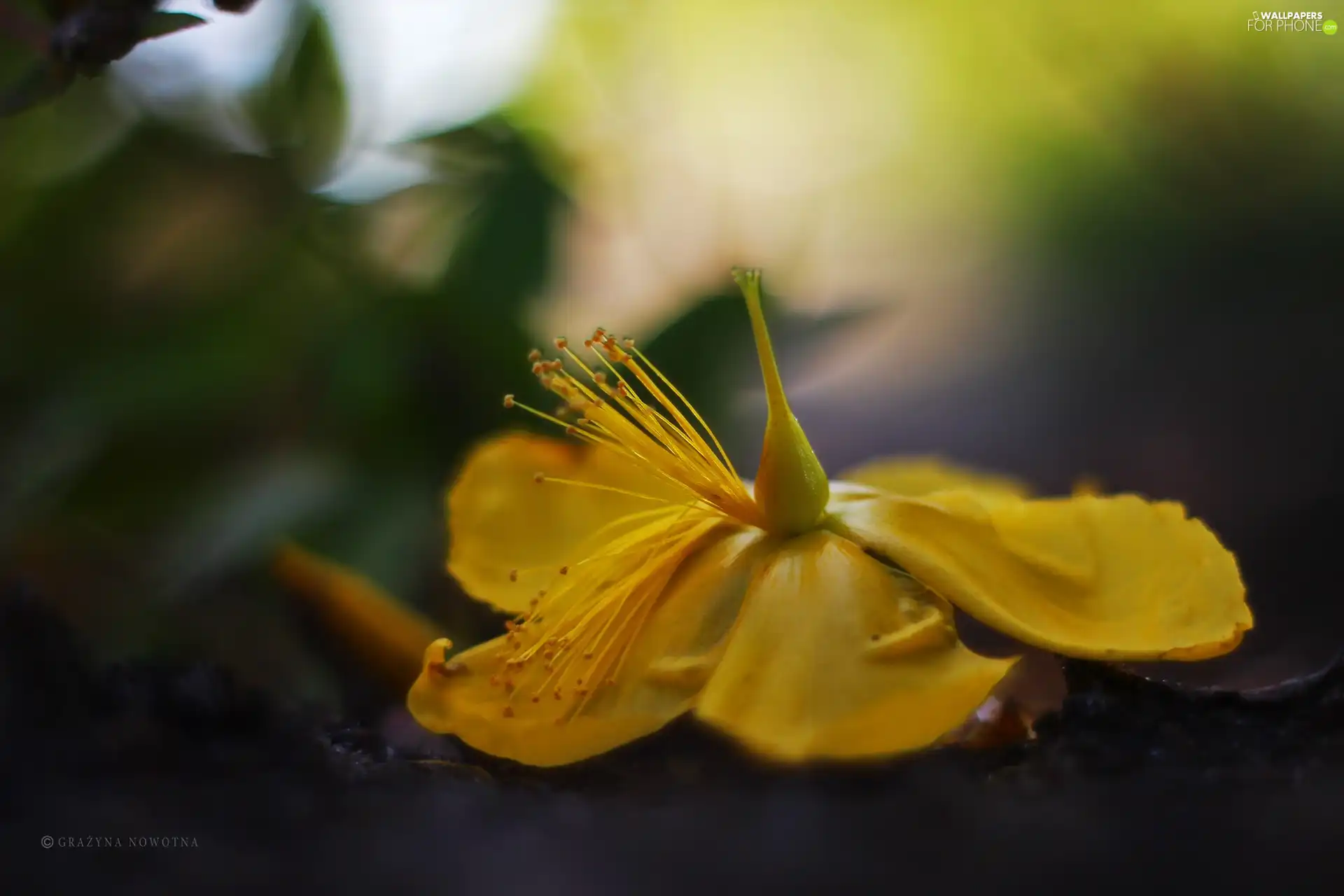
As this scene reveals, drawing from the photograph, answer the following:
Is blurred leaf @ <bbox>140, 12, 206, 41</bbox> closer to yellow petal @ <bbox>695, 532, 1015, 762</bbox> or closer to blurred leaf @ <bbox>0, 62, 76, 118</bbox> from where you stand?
blurred leaf @ <bbox>0, 62, 76, 118</bbox>

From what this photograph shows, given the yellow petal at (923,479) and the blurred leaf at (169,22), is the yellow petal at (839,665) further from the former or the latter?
the blurred leaf at (169,22)

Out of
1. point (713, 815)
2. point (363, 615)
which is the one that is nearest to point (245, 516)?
point (363, 615)

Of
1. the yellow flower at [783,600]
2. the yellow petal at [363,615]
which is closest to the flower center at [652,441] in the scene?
the yellow flower at [783,600]

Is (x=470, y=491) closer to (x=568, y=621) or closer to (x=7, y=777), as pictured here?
(x=568, y=621)

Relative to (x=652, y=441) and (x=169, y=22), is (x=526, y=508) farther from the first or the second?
(x=169, y=22)

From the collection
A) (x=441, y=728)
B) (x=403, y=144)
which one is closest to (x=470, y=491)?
(x=441, y=728)

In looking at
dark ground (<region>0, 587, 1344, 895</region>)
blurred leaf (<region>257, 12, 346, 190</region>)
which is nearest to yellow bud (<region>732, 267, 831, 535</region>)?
dark ground (<region>0, 587, 1344, 895</region>)
